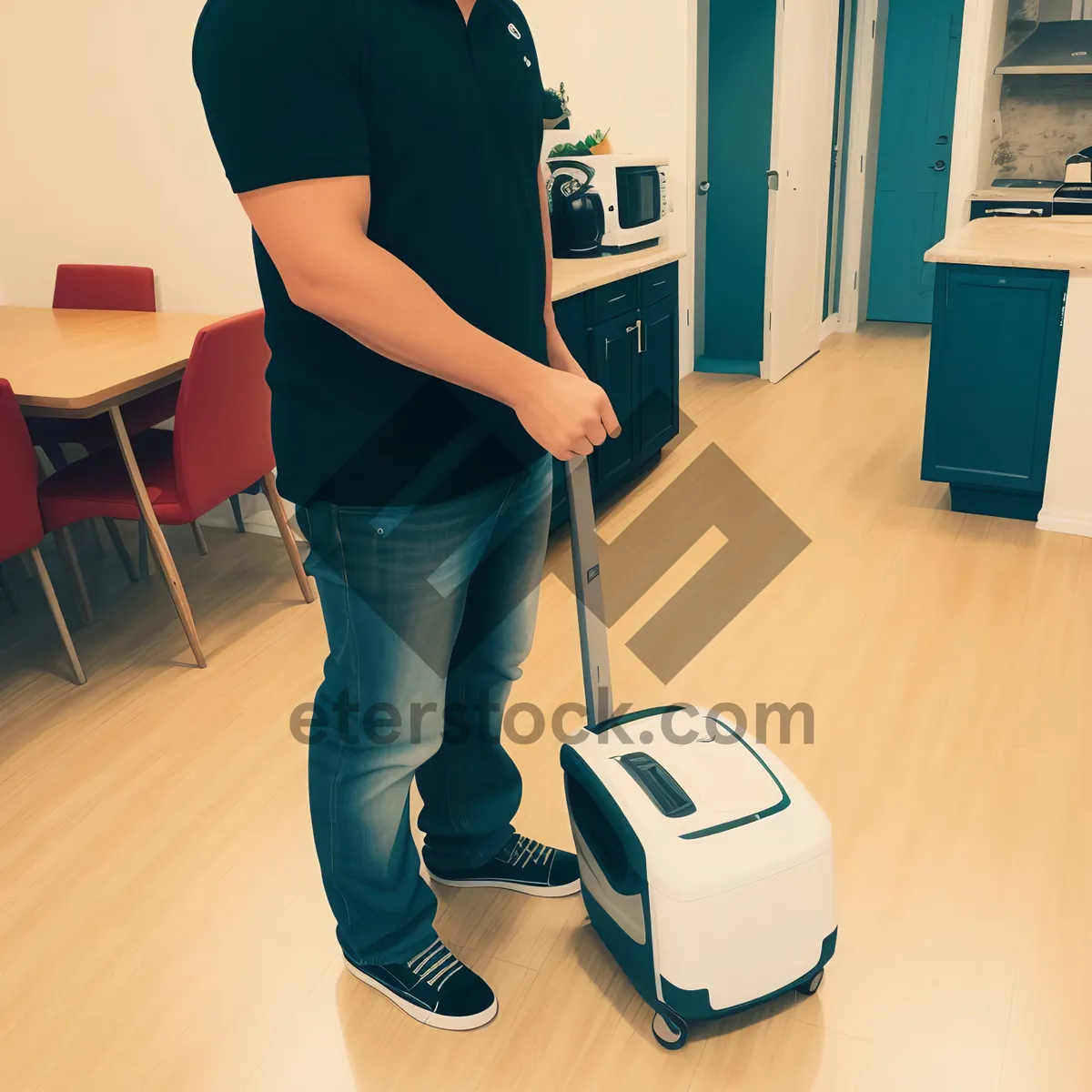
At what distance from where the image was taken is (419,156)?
1077 millimetres

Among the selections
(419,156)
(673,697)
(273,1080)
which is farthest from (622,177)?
(273,1080)

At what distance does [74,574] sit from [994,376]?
8.62 ft

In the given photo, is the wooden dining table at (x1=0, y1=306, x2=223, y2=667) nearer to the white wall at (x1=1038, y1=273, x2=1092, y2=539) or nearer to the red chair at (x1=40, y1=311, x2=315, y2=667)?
the red chair at (x1=40, y1=311, x2=315, y2=667)

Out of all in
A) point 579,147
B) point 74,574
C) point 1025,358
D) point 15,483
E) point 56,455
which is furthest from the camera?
point 579,147

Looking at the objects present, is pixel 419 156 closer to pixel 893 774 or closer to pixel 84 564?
pixel 893 774

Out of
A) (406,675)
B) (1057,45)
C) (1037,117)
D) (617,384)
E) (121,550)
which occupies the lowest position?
(121,550)

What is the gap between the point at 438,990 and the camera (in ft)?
4.98

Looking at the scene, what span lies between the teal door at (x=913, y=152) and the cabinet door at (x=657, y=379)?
254 cm

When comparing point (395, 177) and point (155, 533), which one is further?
point (155, 533)

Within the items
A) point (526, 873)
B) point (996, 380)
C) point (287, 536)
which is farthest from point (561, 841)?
point (996, 380)

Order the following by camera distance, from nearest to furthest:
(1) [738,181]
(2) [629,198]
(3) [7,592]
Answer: (3) [7,592] → (2) [629,198] → (1) [738,181]

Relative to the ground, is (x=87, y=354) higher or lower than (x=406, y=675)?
higher

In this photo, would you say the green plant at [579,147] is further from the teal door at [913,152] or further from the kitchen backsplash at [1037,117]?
the teal door at [913,152]

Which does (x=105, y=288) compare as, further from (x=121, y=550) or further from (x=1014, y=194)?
(x=1014, y=194)
